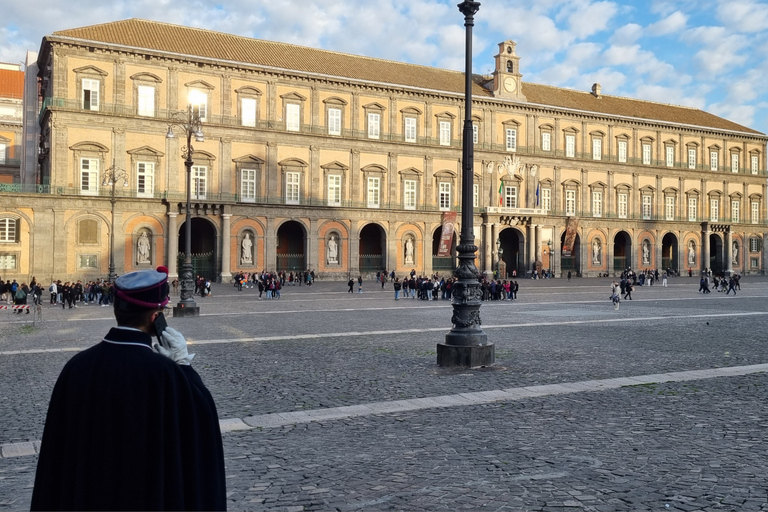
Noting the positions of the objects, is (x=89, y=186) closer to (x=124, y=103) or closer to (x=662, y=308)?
(x=124, y=103)

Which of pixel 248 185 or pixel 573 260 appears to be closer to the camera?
pixel 248 185

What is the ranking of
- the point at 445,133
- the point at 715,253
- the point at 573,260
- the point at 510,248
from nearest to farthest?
the point at 445,133, the point at 573,260, the point at 510,248, the point at 715,253

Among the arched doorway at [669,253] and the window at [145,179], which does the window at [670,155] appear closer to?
the arched doorway at [669,253]

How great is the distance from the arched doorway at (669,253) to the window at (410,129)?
2939 cm

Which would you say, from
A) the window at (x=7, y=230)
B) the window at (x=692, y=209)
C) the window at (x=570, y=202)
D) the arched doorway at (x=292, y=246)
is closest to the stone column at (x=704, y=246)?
the window at (x=692, y=209)

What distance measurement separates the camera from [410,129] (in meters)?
54.4

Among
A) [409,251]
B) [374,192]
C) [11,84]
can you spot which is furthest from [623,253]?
[11,84]

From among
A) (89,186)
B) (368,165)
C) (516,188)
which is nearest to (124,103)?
(89,186)

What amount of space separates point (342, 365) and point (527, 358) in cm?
340

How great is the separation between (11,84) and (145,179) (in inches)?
1282

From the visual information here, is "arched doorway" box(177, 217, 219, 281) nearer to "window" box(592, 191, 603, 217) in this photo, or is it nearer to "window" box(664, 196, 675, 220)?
"window" box(592, 191, 603, 217)

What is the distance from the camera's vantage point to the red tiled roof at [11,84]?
66044 mm

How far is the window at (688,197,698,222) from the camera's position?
222ft

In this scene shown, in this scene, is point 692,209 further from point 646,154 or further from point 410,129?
point 410,129
